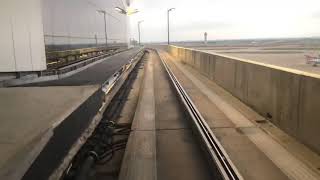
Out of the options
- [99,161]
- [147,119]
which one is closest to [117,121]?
[147,119]

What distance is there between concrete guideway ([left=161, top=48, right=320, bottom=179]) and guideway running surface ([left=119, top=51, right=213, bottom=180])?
665mm

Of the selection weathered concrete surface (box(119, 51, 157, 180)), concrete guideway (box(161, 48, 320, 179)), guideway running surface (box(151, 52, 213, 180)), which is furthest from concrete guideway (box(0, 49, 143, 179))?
concrete guideway (box(161, 48, 320, 179))

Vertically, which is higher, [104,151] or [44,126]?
[44,126]

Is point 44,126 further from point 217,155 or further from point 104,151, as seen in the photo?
point 217,155

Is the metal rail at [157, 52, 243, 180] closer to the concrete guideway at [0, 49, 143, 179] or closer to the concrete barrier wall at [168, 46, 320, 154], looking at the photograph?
the concrete barrier wall at [168, 46, 320, 154]

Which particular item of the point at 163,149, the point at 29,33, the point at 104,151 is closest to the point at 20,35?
the point at 29,33

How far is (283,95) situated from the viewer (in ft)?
30.3

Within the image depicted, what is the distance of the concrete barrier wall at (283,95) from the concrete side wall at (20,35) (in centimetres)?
611

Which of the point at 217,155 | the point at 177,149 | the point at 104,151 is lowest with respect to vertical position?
the point at 104,151

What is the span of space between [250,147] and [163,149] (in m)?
1.75

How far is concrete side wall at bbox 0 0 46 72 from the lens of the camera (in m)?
10.8

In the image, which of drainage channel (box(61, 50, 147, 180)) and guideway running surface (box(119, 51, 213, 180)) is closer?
guideway running surface (box(119, 51, 213, 180))

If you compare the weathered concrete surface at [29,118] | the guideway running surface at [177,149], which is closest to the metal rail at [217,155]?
the guideway running surface at [177,149]

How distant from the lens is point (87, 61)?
1905 centimetres
